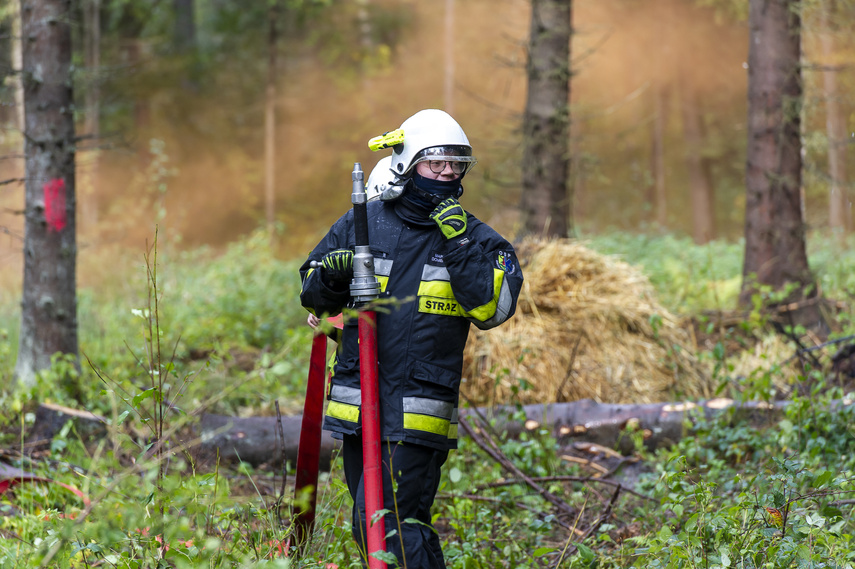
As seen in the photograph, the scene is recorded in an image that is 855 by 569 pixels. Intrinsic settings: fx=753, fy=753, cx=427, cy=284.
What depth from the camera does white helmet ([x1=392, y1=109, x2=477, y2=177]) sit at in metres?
3.07

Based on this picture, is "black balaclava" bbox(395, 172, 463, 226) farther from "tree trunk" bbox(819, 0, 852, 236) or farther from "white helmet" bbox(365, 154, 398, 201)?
"tree trunk" bbox(819, 0, 852, 236)

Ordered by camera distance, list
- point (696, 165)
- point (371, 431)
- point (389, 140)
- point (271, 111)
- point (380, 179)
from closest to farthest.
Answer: point (371, 431) < point (389, 140) < point (380, 179) < point (271, 111) < point (696, 165)

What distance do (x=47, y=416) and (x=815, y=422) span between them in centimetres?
473

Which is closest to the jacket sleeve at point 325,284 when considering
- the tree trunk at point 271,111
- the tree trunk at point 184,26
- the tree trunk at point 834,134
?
the tree trunk at point 271,111

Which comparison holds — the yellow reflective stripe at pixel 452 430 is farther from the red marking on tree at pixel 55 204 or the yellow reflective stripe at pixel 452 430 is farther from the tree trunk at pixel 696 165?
the tree trunk at pixel 696 165

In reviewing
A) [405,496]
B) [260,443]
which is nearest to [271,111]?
[260,443]

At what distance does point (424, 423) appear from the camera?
9.57ft

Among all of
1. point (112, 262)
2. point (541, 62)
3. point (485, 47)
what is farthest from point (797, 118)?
point (485, 47)

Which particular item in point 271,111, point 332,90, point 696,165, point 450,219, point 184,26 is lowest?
point 450,219

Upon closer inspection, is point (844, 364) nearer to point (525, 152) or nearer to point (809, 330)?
point (809, 330)

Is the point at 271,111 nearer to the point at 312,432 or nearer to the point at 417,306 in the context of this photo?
the point at 312,432

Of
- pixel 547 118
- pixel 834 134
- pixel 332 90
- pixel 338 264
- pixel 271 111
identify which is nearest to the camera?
pixel 338 264

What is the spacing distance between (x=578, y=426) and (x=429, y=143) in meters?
2.73

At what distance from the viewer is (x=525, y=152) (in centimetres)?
867
